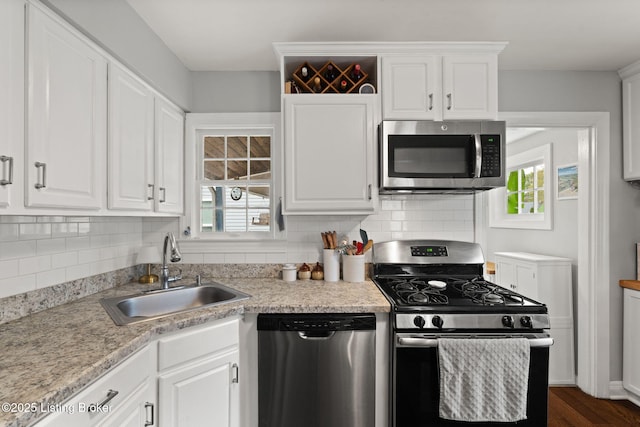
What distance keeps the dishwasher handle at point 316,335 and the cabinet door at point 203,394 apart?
0.36 m

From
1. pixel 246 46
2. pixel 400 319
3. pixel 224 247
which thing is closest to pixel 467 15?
pixel 246 46

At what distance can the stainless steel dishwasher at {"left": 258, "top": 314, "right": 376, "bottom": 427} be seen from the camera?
177 centimetres

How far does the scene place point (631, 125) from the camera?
8.36ft

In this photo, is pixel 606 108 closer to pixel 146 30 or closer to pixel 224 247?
pixel 224 247

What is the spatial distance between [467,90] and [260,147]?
151cm

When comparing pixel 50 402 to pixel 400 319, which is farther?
pixel 400 319

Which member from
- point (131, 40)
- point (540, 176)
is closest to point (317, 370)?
point (131, 40)

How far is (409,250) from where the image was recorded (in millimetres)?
2469

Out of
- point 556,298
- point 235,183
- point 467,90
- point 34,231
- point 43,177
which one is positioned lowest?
point 556,298

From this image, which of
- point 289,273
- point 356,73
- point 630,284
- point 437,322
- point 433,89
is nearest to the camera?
point 437,322

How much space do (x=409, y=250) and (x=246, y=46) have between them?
70.5 inches

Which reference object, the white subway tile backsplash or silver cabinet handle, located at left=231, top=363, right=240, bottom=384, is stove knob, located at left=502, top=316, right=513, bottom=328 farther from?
the white subway tile backsplash

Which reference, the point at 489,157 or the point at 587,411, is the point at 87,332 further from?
the point at 587,411

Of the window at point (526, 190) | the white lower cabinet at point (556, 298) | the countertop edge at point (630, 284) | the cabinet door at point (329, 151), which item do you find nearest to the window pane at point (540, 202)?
the window at point (526, 190)
